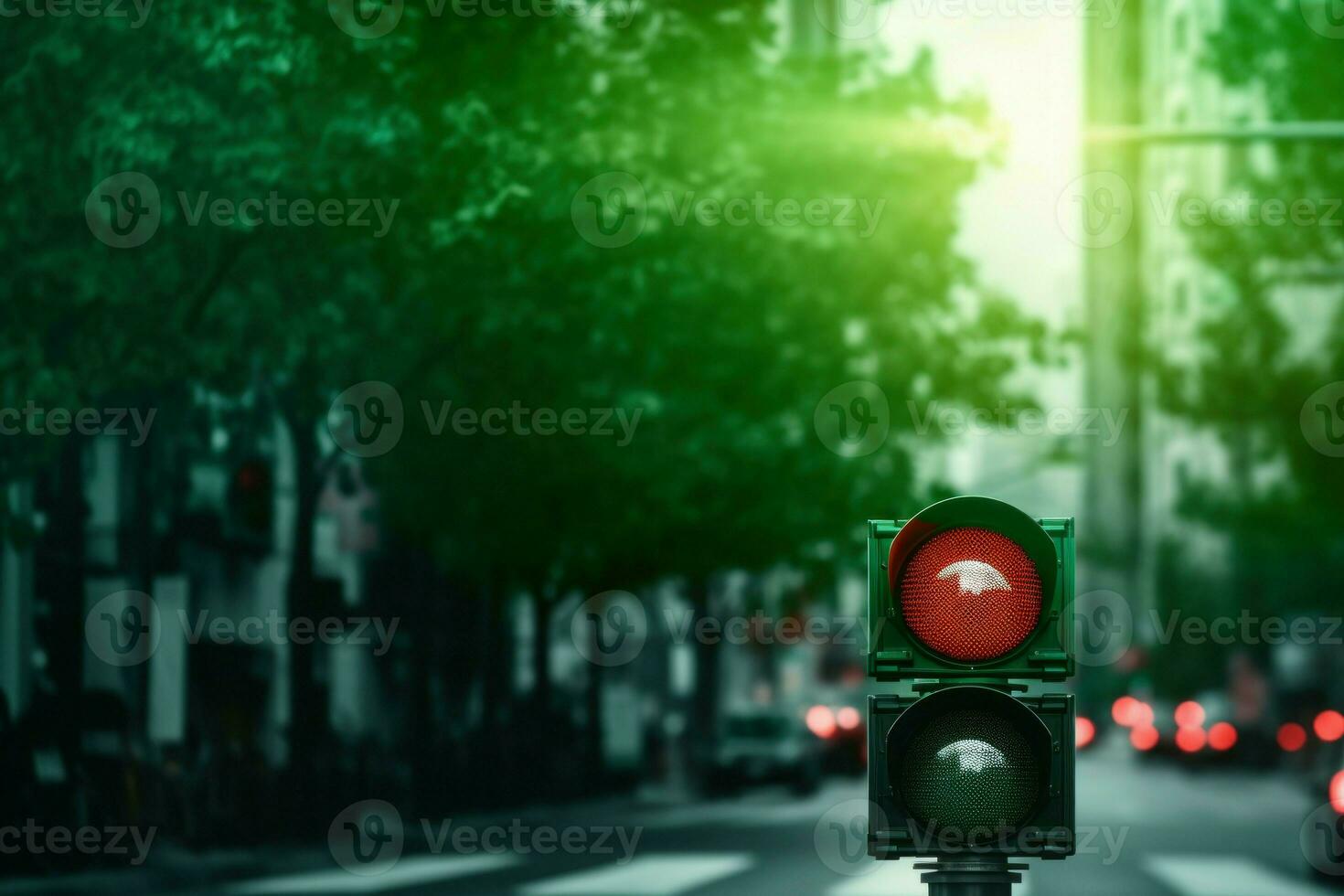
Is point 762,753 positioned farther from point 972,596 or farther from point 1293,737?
point 972,596

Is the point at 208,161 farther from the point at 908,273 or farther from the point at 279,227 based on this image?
the point at 908,273

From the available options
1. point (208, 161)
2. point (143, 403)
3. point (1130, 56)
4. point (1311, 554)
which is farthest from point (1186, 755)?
point (208, 161)


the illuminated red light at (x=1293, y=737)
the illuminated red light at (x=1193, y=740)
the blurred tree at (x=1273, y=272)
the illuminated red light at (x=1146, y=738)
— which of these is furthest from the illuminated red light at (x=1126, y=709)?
the blurred tree at (x=1273, y=272)

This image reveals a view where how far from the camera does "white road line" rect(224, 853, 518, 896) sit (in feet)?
53.5

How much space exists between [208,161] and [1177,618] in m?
67.3

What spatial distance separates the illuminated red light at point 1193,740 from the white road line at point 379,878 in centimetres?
4010

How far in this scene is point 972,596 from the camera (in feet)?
14.0

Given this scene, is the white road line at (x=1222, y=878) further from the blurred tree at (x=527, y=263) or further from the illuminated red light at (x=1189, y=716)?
the illuminated red light at (x=1189, y=716)

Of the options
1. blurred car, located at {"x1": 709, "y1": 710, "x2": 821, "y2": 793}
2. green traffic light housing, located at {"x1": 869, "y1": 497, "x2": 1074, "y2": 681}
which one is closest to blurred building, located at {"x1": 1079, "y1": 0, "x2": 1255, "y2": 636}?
blurred car, located at {"x1": 709, "y1": 710, "x2": 821, "y2": 793}

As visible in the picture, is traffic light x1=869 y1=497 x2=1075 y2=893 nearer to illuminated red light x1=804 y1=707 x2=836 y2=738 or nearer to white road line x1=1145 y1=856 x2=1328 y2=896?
white road line x1=1145 y1=856 x2=1328 y2=896

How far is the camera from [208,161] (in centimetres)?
1391

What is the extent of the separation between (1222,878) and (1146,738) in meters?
54.6

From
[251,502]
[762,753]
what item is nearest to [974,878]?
[251,502]

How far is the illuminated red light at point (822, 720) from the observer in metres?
44.5
